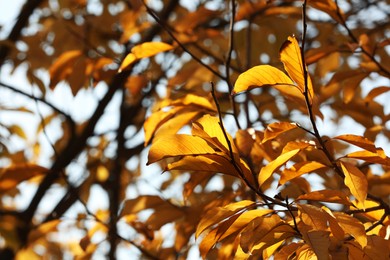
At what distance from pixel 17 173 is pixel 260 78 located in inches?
34.4

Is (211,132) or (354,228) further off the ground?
(211,132)

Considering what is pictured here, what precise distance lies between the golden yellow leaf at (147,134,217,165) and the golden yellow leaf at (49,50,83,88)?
78 centimetres

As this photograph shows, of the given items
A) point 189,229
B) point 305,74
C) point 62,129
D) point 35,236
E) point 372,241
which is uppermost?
point 305,74

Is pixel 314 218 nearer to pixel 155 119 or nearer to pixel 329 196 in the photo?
pixel 329 196

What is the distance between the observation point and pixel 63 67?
1.69 m

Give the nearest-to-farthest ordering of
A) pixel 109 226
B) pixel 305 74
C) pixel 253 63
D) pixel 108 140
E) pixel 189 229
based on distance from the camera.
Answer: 1. pixel 305 74
2. pixel 189 229
3. pixel 109 226
4. pixel 253 63
5. pixel 108 140

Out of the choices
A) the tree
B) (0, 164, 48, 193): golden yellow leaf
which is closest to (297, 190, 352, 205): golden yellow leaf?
the tree

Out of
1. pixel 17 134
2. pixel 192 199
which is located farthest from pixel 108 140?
pixel 192 199

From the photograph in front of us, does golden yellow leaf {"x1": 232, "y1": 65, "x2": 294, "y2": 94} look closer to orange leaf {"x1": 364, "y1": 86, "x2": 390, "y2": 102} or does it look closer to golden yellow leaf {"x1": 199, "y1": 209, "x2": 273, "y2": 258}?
golden yellow leaf {"x1": 199, "y1": 209, "x2": 273, "y2": 258}

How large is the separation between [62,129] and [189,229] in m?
1.53

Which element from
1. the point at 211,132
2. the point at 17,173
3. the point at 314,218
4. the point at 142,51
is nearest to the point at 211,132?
the point at 211,132

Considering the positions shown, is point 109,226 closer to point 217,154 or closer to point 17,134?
point 17,134

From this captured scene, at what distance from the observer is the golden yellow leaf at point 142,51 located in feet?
4.24

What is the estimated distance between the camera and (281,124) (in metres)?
0.96
